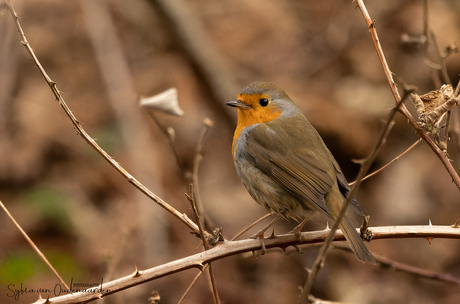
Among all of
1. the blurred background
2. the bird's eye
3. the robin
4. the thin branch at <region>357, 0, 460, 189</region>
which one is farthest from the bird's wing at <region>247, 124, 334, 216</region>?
the blurred background

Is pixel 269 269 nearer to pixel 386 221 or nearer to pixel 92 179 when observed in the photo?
pixel 386 221

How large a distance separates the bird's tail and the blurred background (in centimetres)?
184

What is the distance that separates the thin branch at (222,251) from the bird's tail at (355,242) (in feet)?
0.32

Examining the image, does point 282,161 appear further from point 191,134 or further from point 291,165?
point 191,134

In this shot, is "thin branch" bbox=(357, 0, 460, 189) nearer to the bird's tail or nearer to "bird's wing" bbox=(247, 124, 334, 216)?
the bird's tail

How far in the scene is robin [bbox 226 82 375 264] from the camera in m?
2.72

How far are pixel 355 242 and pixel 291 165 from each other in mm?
724

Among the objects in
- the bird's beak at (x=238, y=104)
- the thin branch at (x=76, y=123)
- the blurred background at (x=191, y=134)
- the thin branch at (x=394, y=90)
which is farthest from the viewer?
the blurred background at (x=191, y=134)

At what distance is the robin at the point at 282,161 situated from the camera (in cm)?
272

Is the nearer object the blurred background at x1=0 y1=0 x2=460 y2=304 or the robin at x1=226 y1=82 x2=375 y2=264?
the robin at x1=226 y1=82 x2=375 y2=264

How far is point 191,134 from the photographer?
5578 millimetres

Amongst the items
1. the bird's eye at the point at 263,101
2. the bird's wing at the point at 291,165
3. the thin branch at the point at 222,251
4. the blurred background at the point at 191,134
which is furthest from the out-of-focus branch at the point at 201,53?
the thin branch at the point at 222,251

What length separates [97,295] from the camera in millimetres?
1867

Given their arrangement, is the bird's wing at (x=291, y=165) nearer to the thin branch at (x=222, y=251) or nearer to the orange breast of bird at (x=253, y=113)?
the orange breast of bird at (x=253, y=113)
